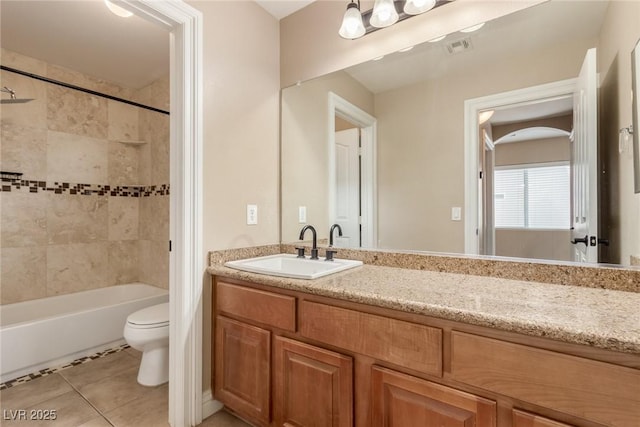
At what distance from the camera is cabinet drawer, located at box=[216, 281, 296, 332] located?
1321 mm

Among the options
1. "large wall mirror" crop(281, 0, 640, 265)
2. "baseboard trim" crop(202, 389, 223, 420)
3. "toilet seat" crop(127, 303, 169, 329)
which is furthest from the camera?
"toilet seat" crop(127, 303, 169, 329)

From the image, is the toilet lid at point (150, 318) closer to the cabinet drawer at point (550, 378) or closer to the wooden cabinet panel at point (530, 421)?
the cabinet drawer at point (550, 378)

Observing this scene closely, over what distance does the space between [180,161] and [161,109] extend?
1829 millimetres

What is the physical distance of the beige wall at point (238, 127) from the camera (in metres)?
1.70

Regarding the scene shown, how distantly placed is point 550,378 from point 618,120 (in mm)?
1040

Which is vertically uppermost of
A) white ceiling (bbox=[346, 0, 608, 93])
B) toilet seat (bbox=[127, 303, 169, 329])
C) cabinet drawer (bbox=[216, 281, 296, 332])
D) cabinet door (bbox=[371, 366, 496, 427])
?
white ceiling (bbox=[346, 0, 608, 93])

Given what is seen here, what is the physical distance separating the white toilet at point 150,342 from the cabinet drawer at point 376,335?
1.23 metres

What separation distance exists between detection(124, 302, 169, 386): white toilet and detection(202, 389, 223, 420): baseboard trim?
537mm

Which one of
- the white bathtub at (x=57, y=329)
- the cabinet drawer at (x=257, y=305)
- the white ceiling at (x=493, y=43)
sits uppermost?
the white ceiling at (x=493, y=43)

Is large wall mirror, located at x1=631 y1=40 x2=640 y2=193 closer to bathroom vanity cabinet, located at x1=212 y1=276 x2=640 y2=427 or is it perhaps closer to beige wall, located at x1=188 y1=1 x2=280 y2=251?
bathroom vanity cabinet, located at x1=212 y1=276 x2=640 y2=427

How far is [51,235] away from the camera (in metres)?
2.70

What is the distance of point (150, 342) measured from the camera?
1.96 metres

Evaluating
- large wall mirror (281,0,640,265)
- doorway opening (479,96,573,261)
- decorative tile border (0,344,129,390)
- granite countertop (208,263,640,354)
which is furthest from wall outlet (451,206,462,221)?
decorative tile border (0,344,129,390)

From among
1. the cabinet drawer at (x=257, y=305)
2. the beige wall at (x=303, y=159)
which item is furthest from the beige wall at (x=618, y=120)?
the beige wall at (x=303, y=159)
